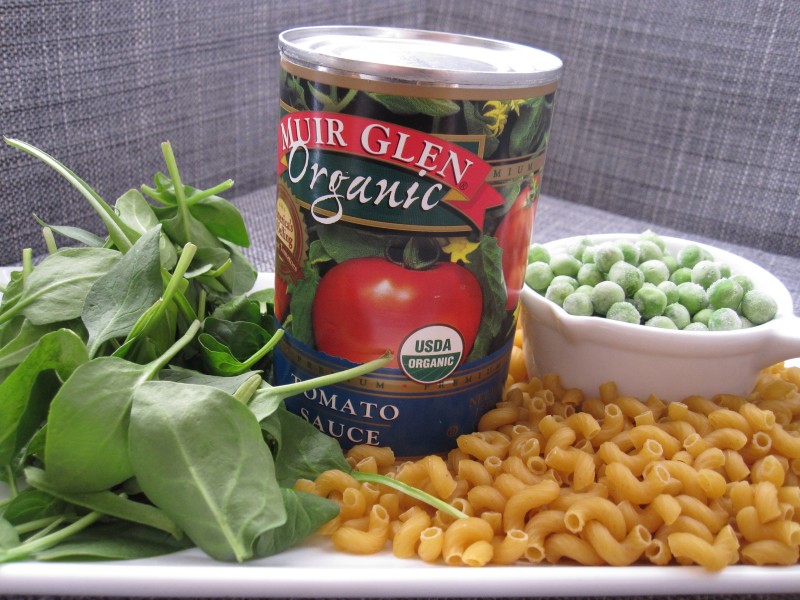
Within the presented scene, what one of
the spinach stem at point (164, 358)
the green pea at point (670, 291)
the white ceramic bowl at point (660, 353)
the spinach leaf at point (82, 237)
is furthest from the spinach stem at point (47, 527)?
the green pea at point (670, 291)

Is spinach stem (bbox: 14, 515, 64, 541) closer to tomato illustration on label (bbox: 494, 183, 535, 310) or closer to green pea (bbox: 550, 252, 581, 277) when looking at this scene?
tomato illustration on label (bbox: 494, 183, 535, 310)

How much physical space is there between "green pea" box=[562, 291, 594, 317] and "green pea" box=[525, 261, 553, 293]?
0.18 feet

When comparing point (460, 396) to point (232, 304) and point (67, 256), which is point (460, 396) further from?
point (67, 256)

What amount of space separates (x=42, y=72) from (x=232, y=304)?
0.58m

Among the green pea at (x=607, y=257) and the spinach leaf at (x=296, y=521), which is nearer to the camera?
the spinach leaf at (x=296, y=521)

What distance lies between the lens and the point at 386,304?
2.09 feet

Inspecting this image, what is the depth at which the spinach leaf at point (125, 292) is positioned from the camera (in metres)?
0.64

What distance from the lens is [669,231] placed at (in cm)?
157

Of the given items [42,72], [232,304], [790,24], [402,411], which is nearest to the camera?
[402,411]

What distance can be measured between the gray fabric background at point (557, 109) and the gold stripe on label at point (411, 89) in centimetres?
68

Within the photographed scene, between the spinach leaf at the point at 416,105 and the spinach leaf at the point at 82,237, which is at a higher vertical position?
the spinach leaf at the point at 416,105

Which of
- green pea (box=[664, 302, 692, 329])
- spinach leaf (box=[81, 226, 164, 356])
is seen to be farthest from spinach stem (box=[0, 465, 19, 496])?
green pea (box=[664, 302, 692, 329])

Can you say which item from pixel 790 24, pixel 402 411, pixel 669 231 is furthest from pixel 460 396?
pixel 790 24

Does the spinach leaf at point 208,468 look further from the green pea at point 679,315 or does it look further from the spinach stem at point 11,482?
the green pea at point 679,315
